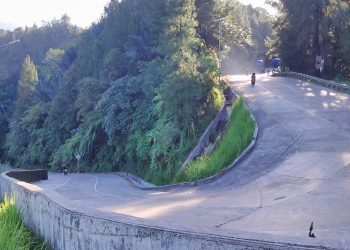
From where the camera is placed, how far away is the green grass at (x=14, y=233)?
786 cm

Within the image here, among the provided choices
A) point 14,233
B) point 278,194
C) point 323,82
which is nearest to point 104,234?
point 14,233

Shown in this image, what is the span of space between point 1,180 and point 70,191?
29.7 ft

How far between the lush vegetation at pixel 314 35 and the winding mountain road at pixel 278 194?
16047 mm

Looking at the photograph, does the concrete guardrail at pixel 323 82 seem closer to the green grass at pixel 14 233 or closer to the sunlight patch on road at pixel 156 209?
the sunlight patch on road at pixel 156 209

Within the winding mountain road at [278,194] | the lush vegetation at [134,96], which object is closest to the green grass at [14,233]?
the winding mountain road at [278,194]

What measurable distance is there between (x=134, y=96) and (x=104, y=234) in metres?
27.8

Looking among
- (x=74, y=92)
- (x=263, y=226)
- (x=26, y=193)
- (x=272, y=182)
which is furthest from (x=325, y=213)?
(x=74, y=92)

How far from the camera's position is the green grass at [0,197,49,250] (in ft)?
25.8

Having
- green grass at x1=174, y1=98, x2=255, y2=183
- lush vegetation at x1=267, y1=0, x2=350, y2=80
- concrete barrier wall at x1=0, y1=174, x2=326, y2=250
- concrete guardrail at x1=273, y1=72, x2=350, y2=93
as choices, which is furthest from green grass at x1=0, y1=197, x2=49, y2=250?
lush vegetation at x1=267, y1=0, x2=350, y2=80

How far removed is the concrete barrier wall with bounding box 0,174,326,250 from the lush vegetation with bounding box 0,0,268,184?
1478 cm

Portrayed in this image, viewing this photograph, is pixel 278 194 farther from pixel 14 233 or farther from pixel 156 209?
pixel 14 233

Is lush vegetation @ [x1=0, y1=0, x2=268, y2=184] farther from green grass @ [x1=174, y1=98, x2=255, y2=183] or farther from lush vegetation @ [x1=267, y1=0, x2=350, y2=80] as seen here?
green grass @ [x1=174, y1=98, x2=255, y2=183]

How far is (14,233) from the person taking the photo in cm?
831

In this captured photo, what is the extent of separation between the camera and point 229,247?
18.7 feet
